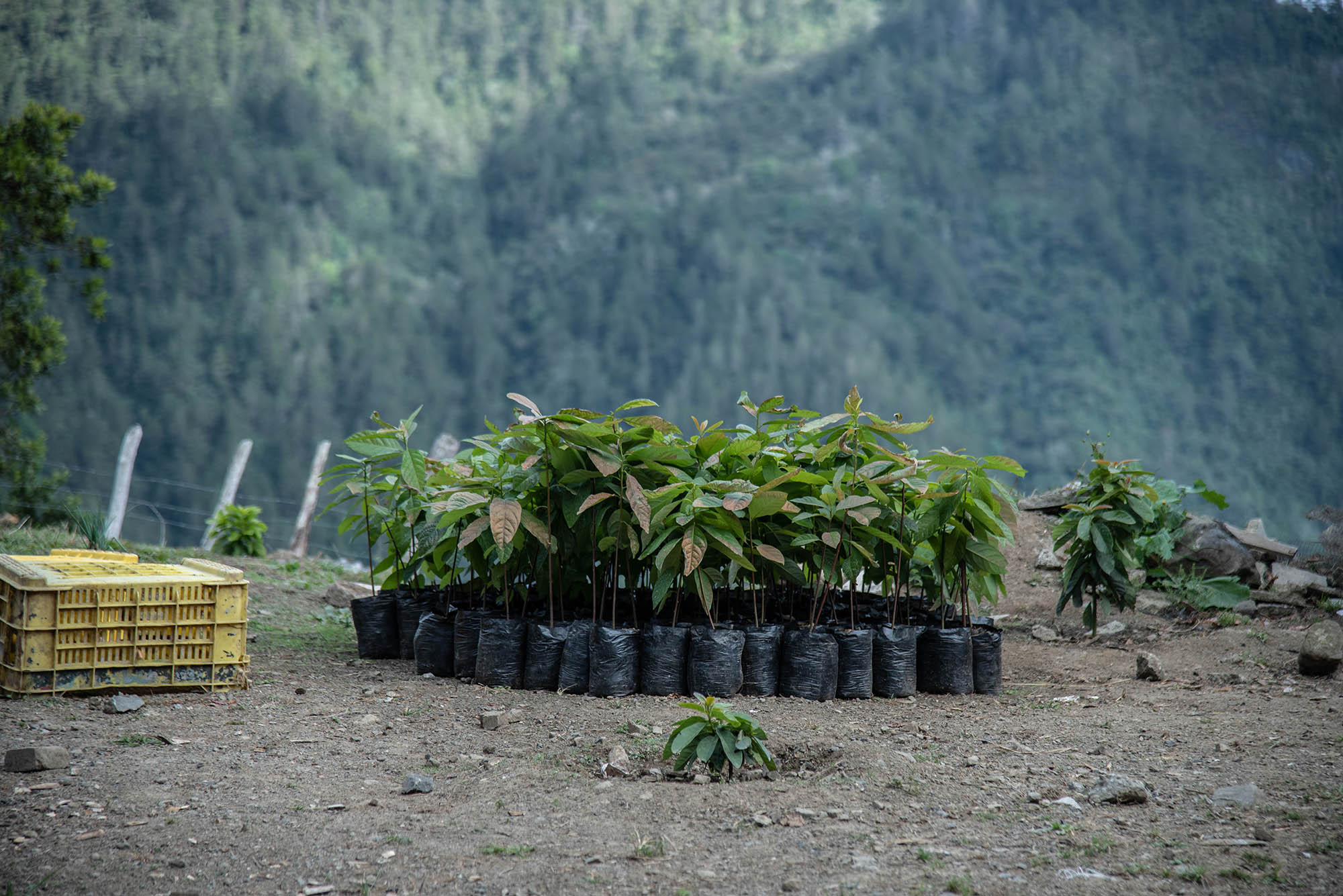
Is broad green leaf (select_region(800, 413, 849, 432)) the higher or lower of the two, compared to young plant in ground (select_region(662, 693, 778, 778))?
higher

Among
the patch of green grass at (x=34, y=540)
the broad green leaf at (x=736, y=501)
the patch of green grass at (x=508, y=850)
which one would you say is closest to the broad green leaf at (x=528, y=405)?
the broad green leaf at (x=736, y=501)

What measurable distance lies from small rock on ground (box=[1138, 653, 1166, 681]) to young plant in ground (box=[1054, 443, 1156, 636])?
430 millimetres

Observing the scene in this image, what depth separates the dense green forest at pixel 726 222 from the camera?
27.1 meters

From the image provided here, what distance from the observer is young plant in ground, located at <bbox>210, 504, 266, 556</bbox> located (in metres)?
6.95

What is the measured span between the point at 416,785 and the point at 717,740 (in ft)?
2.45

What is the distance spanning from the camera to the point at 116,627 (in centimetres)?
302

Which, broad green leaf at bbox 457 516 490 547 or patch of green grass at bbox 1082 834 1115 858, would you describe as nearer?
patch of green grass at bbox 1082 834 1115 858

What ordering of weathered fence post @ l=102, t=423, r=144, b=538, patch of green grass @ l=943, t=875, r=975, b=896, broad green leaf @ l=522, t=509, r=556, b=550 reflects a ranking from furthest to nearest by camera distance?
weathered fence post @ l=102, t=423, r=144, b=538, broad green leaf @ l=522, t=509, r=556, b=550, patch of green grass @ l=943, t=875, r=975, b=896

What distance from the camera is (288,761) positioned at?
2.55 meters

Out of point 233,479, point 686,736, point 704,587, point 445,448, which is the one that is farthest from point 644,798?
point 233,479

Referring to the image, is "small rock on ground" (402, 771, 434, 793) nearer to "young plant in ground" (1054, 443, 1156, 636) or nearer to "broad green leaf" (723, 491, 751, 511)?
"broad green leaf" (723, 491, 751, 511)

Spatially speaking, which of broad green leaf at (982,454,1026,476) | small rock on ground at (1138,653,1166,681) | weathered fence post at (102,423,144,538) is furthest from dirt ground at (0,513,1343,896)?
weathered fence post at (102,423,144,538)

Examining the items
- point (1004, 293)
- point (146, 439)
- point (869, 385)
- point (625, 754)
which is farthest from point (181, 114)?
point (625, 754)

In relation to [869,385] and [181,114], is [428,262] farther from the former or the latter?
[869,385]
